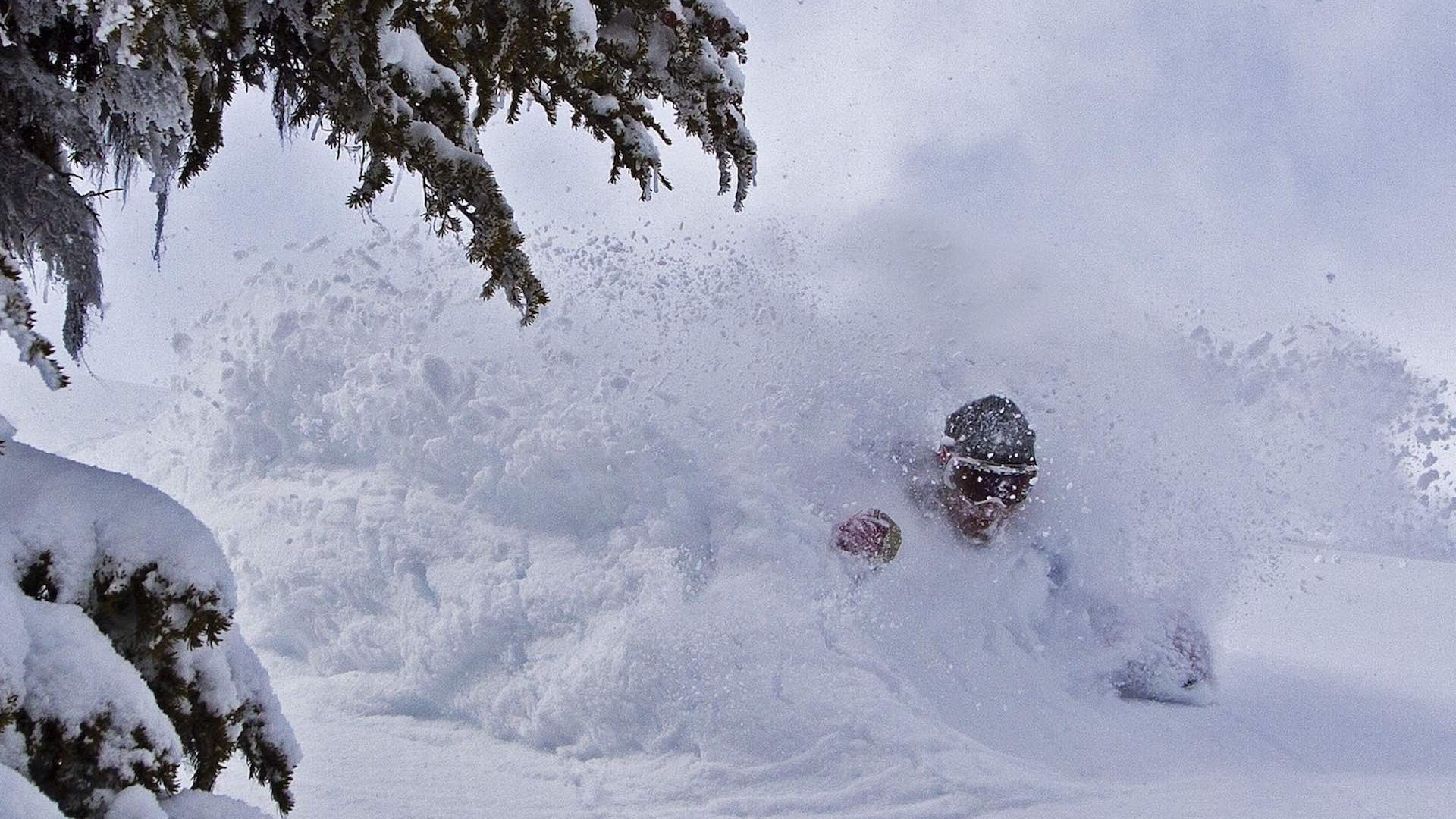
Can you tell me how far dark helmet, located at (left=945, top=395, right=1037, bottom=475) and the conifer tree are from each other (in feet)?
16.2

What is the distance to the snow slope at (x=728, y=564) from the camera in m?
5.71

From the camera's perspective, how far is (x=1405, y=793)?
6145mm

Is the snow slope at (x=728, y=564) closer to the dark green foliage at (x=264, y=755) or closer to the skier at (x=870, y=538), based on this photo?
the skier at (x=870, y=538)

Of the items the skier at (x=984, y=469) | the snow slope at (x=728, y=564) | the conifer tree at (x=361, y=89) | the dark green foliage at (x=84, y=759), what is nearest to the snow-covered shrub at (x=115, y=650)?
the dark green foliage at (x=84, y=759)

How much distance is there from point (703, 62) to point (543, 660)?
4.49 metres

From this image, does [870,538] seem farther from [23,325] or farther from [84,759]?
[23,325]

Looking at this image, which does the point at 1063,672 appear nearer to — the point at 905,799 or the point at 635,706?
the point at 905,799

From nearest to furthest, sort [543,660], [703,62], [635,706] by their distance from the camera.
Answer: [703,62] < [635,706] < [543,660]

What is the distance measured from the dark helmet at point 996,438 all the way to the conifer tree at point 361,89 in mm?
4953

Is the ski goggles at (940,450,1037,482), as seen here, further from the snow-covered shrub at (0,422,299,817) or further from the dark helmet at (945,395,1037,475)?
the snow-covered shrub at (0,422,299,817)

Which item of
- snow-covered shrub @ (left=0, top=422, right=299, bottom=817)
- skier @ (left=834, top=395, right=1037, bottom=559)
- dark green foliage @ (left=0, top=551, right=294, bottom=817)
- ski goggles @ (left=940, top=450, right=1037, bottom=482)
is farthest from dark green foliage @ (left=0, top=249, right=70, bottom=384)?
ski goggles @ (left=940, top=450, right=1037, bottom=482)

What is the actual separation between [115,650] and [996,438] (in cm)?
654

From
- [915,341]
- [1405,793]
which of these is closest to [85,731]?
[1405,793]

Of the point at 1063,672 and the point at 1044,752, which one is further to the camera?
the point at 1063,672
